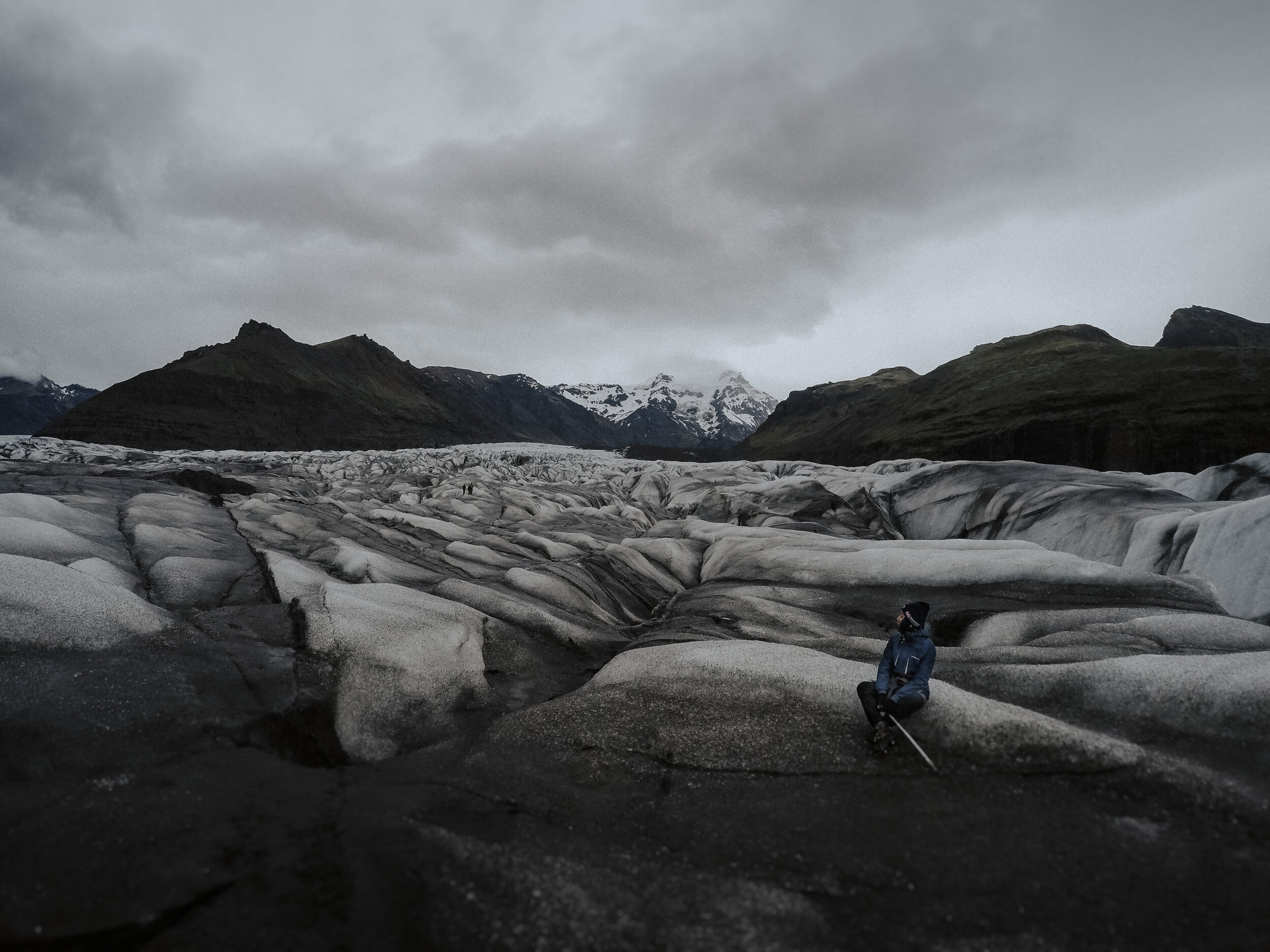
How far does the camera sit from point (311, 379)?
11556 centimetres

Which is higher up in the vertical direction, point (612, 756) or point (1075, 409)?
point (1075, 409)

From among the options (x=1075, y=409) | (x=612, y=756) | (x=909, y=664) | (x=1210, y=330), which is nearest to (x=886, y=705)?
(x=909, y=664)

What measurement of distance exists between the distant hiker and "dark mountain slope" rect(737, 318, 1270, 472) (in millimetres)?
50297

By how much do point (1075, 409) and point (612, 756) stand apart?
62.8 metres

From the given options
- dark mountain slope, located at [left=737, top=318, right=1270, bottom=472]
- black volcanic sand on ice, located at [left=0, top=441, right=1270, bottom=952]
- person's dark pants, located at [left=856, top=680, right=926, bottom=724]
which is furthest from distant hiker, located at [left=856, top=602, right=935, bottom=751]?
dark mountain slope, located at [left=737, top=318, right=1270, bottom=472]

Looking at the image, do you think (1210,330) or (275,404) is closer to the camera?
(1210,330)

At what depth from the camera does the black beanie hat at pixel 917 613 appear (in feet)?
21.2

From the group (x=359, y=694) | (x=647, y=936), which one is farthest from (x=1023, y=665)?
(x=359, y=694)

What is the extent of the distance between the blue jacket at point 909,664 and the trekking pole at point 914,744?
0.30 meters

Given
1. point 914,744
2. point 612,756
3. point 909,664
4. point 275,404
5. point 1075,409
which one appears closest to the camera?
point 914,744

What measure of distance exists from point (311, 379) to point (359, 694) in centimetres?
12786

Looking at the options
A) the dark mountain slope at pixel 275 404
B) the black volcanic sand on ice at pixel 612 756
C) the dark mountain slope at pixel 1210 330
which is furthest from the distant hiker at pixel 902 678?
the dark mountain slope at pixel 1210 330

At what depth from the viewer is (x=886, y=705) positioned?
613 centimetres

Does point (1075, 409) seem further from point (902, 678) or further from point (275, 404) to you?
point (275, 404)
